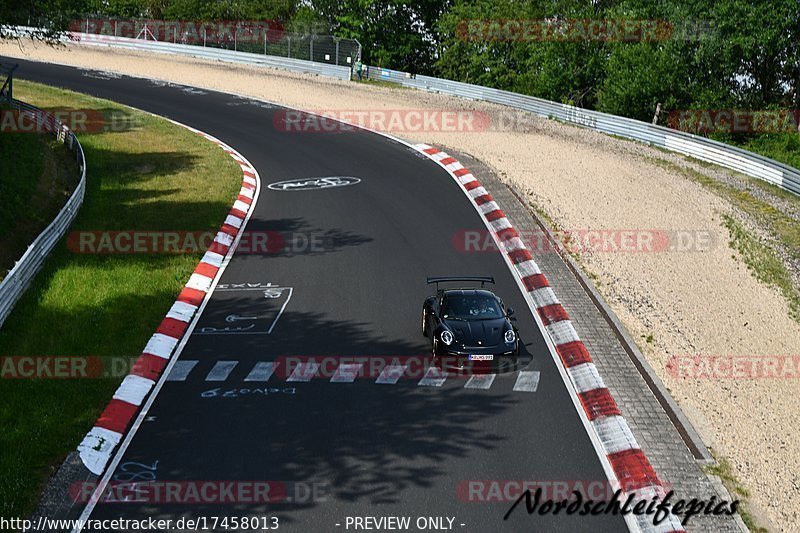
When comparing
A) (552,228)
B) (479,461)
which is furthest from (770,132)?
(479,461)

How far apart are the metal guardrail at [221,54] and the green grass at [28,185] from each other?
→ 87.7ft

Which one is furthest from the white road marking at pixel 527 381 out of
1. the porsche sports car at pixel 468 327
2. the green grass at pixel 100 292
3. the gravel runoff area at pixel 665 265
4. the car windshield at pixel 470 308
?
the green grass at pixel 100 292

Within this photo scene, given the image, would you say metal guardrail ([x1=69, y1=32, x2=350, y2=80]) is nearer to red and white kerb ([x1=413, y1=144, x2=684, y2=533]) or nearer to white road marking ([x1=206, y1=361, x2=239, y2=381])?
red and white kerb ([x1=413, y1=144, x2=684, y2=533])

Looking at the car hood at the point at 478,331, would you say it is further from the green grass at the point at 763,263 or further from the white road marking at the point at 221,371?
the green grass at the point at 763,263

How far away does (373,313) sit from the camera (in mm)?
17078

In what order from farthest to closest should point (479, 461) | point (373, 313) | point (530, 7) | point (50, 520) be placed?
point (530, 7)
point (373, 313)
point (479, 461)
point (50, 520)

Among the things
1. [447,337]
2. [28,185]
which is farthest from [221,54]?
[447,337]

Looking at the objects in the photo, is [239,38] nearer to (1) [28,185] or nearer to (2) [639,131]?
(2) [639,131]

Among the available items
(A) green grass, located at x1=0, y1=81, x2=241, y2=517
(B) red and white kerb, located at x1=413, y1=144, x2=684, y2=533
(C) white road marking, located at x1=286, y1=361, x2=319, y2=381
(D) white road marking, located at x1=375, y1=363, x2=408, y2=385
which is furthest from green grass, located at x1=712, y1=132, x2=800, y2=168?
(C) white road marking, located at x1=286, y1=361, x2=319, y2=381

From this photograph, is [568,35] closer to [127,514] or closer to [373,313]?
[373,313]

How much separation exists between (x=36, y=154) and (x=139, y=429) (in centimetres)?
1544

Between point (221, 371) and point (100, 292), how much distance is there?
455 cm

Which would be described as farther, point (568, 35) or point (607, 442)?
point (568, 35)

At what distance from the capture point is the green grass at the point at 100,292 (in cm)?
1193
